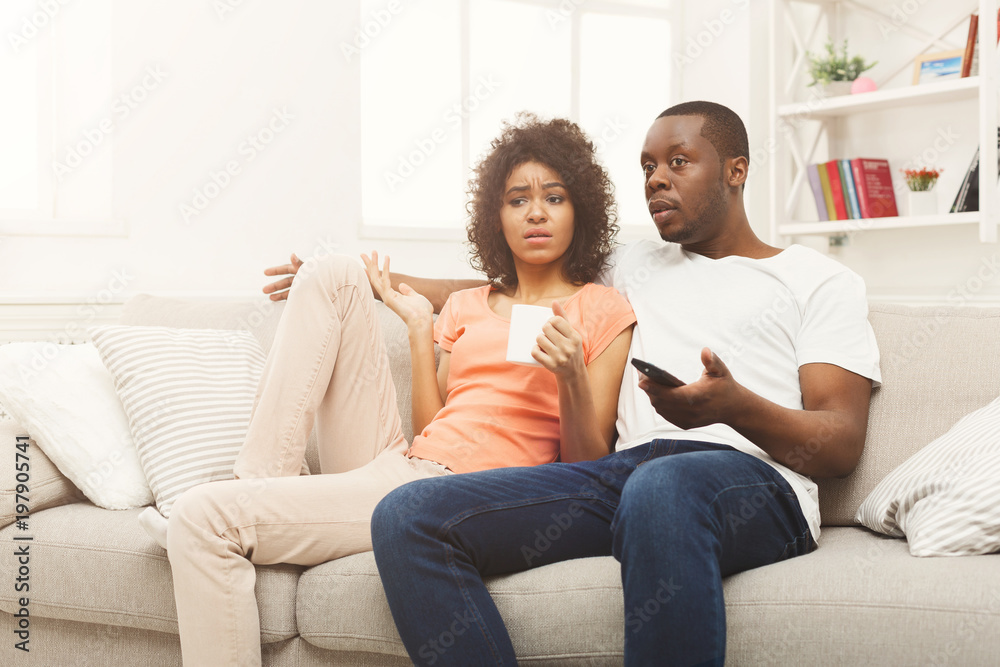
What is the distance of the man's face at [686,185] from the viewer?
1563 mm

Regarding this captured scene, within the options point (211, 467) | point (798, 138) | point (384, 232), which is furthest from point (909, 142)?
point (211, 467)

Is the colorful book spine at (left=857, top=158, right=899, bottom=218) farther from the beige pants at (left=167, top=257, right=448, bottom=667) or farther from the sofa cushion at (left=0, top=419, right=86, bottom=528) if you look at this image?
the sofa cushion at (left=0, top=419, right=86, bottom=528)

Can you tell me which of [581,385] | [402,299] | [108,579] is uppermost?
[402,299]

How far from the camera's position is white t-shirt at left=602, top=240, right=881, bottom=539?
1.37 metres

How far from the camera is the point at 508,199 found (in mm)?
1673

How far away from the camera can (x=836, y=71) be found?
329 cm

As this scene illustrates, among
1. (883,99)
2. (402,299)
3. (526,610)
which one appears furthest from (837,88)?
(526,610)

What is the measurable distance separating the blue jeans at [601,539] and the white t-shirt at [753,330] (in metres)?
0.11

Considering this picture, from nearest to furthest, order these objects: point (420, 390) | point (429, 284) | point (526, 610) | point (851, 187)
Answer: point (526, 610) → point (420, 390) → point (429, 284) → point (851, 187)

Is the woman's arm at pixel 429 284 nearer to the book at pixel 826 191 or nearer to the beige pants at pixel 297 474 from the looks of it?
the beige pants at pixel 297 474

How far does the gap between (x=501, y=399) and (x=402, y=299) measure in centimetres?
36

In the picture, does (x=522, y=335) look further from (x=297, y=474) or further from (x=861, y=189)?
(x=861, y=189)

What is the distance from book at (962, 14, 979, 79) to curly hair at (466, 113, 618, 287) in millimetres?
1845

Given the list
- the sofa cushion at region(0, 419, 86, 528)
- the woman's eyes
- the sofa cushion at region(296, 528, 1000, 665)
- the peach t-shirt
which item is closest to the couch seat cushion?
the sofa cushion at region(296, 528, 1000, 665)
